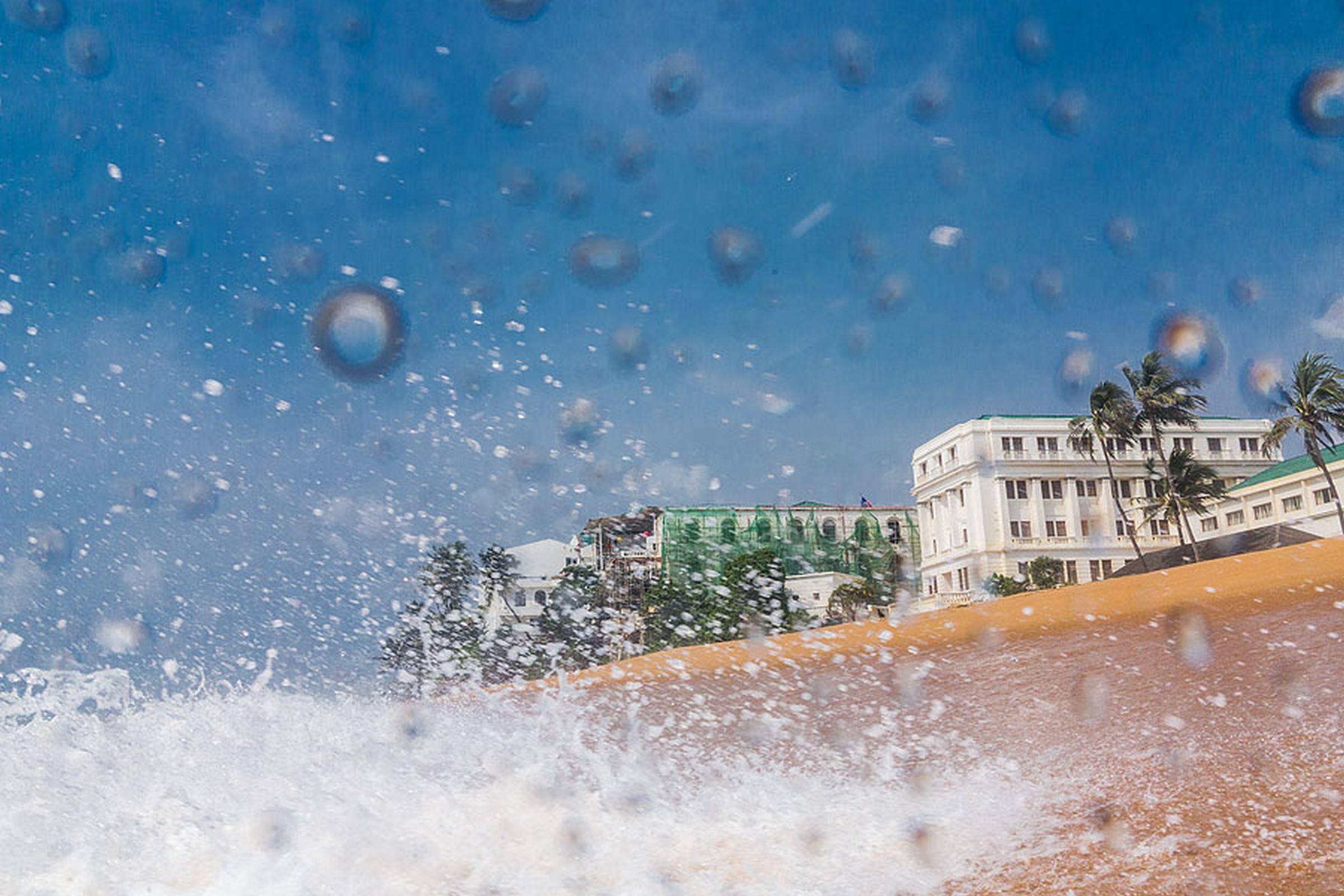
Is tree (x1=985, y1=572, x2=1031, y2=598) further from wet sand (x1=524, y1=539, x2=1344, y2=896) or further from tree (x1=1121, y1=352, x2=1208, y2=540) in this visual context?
wet sand (x1=524, y1=539, x2=1344, y2=896)

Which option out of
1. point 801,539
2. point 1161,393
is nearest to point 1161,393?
point 1161,393

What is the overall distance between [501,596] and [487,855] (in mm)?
27902

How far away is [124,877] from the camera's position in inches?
142

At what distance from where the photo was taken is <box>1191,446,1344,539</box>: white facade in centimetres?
3241

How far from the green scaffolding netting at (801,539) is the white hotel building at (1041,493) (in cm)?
479

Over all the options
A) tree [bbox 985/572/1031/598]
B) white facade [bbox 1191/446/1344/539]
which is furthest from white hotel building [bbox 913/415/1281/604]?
white facade [bbox 1191/446/1344/539]

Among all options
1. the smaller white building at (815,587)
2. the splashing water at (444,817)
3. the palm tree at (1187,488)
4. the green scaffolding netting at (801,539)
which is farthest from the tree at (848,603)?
the splashing water at (444,817)

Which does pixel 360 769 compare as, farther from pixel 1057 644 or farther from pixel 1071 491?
pixel 1071 491

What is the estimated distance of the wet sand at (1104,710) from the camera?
3.70 meters

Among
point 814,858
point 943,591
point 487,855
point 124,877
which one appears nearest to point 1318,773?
point 814,858

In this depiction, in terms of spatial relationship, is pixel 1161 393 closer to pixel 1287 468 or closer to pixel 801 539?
pixel 1287 468

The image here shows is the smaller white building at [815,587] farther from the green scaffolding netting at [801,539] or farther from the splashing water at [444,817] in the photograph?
the splashing water at [444,817]

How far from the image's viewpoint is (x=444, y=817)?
14.5 feet

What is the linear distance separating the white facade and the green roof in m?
0.03
